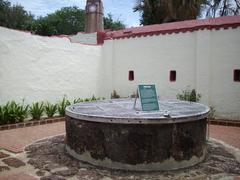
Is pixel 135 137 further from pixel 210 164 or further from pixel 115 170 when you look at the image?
pixel 210 164

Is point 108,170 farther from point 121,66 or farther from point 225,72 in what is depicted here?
point 121,66

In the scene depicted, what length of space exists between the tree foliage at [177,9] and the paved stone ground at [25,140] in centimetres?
1001

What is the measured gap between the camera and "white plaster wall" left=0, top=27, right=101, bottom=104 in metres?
8.77

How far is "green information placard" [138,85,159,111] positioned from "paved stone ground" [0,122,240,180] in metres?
1.67

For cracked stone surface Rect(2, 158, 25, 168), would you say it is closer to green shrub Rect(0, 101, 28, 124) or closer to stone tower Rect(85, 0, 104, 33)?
green shrub Rect(0, 101, 28, 124)

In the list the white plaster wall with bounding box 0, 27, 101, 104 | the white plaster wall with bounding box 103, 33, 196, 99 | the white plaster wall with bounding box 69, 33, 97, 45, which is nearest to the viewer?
the white plaster wall with bounding box 0, 27, 101, 104

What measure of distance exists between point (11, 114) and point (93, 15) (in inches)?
405

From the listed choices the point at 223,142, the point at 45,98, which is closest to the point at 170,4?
the point at 45,98

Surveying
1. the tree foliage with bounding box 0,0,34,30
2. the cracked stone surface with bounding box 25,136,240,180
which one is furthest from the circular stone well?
the tree foliage with bounding box 0,0,34,30

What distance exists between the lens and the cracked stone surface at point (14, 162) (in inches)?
197

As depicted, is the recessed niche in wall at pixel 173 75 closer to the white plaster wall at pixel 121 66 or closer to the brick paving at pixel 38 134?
the white plaster wall at pixel 121 66

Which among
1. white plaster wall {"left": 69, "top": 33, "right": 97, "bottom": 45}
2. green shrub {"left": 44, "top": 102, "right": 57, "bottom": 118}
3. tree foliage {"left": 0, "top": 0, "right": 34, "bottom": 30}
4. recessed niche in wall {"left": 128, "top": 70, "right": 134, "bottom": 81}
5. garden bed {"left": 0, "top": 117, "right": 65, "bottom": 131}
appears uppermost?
tree foliage {"left": 0, "top": 0, "right": 34, "bottom": 30}

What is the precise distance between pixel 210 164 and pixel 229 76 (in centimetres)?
478

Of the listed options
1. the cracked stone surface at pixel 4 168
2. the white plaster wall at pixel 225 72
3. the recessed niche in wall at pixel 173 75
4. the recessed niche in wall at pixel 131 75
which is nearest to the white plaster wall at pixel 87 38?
the recessed niche in wall at pixel 131 75
